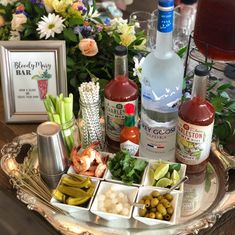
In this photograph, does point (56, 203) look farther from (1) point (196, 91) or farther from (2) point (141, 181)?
(1) point (196, 91)

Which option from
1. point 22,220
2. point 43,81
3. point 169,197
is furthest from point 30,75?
point 169,197

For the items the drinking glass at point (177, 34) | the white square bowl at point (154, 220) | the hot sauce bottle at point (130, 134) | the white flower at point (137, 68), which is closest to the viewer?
the white square bowl at point (154, 220)

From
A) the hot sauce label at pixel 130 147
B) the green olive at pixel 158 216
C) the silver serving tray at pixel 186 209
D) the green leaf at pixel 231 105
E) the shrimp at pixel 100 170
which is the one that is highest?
the green leaf at pixel 231 105

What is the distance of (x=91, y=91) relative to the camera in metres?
0.90

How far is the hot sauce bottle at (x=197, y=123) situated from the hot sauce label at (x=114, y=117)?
11 centimetres

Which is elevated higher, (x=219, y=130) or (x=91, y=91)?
(x=91, y=91)

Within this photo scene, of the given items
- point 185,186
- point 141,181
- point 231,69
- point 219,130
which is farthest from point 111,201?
point 231,69

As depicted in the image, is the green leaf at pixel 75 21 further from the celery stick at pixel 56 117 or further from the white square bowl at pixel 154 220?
the white square bowl at pixel 154 220

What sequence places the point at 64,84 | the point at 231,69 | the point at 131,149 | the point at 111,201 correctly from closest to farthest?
1. the point at 111,201
2. the point at 131,149
3. the point at 64,84
4. the point at 231,69

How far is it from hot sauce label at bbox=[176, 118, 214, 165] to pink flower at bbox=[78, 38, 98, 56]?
310mm

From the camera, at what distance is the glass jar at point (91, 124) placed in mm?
922

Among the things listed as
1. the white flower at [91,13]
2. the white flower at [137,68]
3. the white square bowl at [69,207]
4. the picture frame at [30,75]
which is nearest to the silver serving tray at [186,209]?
the white square bowl at [69,207]

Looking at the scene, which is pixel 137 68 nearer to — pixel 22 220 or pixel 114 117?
pixel 114 117

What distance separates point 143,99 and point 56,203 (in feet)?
0.89
